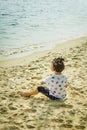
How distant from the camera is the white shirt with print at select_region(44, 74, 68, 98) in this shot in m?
6.07

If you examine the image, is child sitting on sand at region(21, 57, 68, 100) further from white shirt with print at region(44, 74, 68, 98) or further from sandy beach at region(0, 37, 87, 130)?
sandy beach at region(0, 37, 87, 130)

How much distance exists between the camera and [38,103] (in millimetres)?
6047

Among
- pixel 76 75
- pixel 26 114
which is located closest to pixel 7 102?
pixel 26 114

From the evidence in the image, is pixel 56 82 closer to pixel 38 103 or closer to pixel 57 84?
pixel 57 84

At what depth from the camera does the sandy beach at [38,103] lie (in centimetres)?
517

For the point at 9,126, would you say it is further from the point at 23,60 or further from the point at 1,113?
the point at 23,60

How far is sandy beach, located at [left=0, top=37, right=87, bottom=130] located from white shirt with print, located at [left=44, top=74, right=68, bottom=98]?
0.65ft

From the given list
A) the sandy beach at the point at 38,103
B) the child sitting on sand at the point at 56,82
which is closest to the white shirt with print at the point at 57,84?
the child sitting on sand at the point at 56,82

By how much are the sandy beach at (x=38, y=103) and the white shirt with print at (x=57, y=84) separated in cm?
20

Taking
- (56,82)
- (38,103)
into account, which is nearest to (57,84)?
(56,82)

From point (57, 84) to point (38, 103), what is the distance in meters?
0.58

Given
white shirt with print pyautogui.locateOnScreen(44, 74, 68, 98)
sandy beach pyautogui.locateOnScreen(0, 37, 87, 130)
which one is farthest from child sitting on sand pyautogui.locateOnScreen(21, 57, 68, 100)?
sandy beach pyautogui.locateOnScreen(0, 37, 87, 130)

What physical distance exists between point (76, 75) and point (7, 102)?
2.62m

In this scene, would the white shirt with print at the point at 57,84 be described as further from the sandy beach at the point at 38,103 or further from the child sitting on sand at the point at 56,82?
the sandy beach at the point at 38,103
